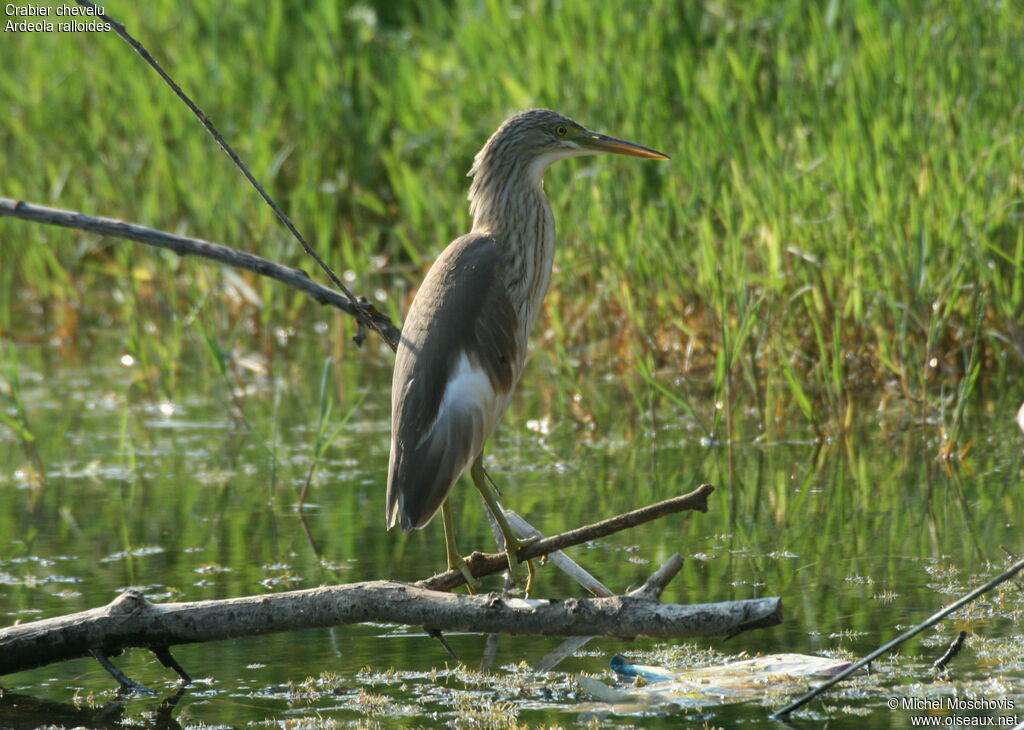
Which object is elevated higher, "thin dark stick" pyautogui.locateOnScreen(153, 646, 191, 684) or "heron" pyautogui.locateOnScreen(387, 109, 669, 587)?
"heron" pyautogui.locateOnScreen(387, 109, 669, 587)

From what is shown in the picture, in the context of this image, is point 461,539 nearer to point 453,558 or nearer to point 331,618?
point 453,558

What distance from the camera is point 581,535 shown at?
11.2 feet

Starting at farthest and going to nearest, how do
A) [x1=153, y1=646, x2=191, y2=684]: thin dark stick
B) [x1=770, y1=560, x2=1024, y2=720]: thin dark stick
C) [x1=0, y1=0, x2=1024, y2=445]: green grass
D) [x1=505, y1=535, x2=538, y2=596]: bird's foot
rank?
[x1=0, y1=0, x2=1024, y2=445]: green grass → [x1=505, y1=535, x2=538, y2=596]: bird's foot → [x1=153, y1=646, x2=191, y2=684]: thin dark stick → [x1=770, y1=560, x2=1024, y2=720]: thin dark stick

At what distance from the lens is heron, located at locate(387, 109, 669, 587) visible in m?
3.87

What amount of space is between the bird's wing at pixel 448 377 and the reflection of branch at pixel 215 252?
131 millimetres

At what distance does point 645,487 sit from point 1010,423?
137 centimetres

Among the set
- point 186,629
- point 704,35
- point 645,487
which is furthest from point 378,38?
point 186,629

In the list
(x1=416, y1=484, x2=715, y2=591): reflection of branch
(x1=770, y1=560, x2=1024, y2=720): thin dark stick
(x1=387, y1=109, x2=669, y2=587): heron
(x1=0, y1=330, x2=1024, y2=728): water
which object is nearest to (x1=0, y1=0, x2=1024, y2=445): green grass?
(x1=0, y1=330, x2=1024, y2=728): water

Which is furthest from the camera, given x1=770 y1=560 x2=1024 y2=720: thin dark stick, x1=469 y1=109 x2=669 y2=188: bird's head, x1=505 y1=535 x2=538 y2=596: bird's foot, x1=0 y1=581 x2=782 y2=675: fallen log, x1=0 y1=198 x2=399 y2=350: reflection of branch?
x1=469 y1=109 x2=669 y2=188: bird's head

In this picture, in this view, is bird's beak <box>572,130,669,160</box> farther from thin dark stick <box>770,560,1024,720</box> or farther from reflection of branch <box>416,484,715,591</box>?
thin dark stick <box>770,560,1024,720</box>

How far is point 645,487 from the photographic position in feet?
16.2

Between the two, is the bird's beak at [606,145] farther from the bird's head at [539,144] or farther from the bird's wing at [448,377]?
the bird's wing at [448,377]

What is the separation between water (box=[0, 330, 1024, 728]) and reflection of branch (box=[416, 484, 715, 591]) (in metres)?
0.18

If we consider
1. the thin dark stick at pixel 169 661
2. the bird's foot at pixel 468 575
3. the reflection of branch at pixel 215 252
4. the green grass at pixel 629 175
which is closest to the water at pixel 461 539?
the thin dark stick at pixel 169 661
